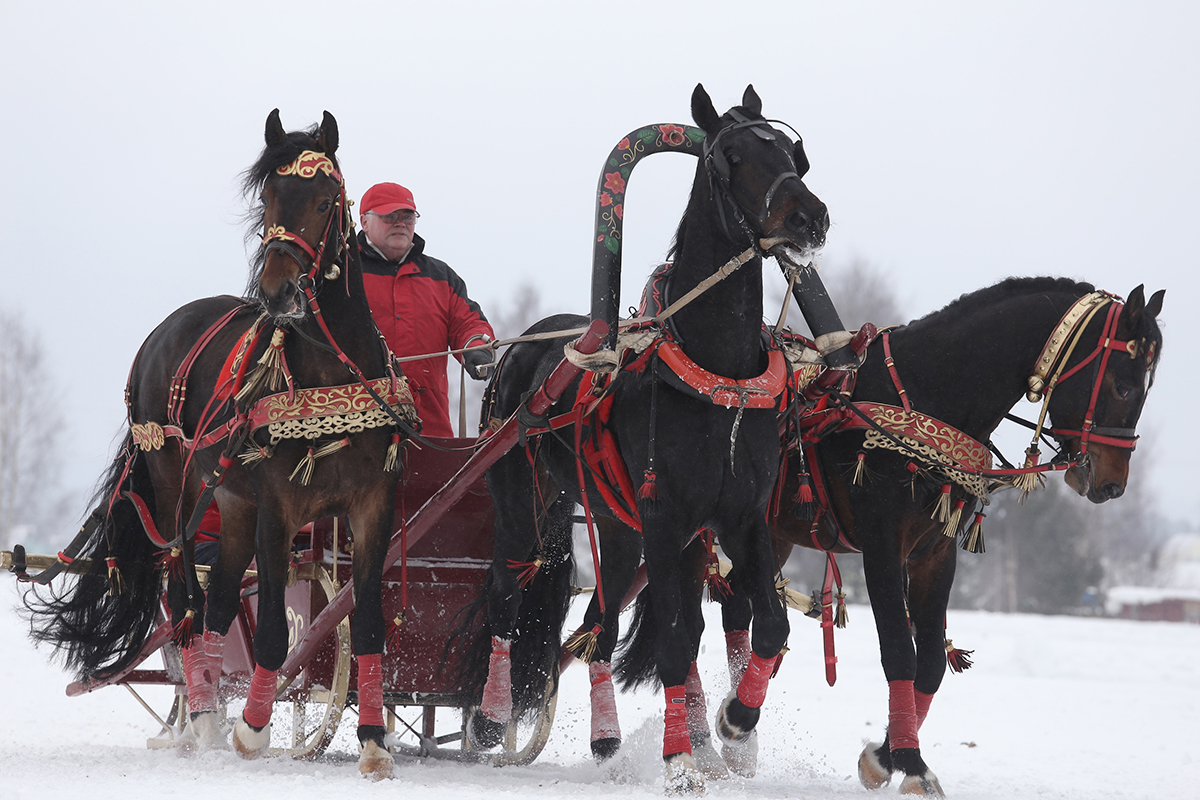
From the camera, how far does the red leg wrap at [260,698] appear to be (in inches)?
179

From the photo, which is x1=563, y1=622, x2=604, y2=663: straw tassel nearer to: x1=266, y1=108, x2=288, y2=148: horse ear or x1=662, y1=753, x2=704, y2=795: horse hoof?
x1=662, y1=753, x2=704, y2=795: horse hoof

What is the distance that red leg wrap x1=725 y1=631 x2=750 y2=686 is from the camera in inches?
208

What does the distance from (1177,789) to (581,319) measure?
3.42m

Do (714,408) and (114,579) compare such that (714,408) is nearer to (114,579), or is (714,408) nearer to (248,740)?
(248,740)

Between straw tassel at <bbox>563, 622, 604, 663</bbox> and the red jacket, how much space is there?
1212mm

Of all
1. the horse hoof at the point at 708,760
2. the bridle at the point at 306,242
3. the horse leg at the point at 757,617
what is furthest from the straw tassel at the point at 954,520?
the bridle at the point at 306,242

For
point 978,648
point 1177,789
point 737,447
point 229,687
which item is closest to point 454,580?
point 229,687

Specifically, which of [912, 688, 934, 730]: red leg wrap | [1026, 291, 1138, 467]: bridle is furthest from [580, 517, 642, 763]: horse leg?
[1026, 291, 1138, 467]: bridle

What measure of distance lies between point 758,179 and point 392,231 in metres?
2.37

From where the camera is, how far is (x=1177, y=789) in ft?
17.4

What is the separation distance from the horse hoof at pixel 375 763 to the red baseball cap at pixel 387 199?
2.62 m

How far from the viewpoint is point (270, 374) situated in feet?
15.3

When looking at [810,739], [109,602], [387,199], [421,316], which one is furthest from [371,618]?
[810,739]

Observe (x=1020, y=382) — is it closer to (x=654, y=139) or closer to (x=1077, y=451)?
(x=1077, y=451)
